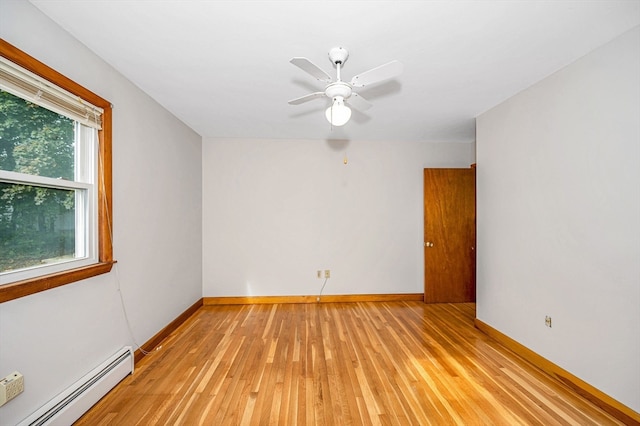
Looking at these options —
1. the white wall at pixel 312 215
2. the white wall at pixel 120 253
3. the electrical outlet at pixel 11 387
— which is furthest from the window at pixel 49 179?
the white wall at pixel 312 215

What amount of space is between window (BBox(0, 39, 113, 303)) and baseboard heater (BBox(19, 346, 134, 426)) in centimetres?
70

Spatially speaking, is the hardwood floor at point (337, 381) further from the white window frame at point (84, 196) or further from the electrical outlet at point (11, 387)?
the white window frame at point (84, 196)

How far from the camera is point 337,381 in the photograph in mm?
2201

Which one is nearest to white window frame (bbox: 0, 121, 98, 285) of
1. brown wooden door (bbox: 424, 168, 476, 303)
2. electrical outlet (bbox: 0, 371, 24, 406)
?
electrical outlet (bbox: 0, 371, 24, 406)

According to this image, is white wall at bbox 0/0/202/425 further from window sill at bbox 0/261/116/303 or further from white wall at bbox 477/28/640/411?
white wall at bbox 477/28/640/411

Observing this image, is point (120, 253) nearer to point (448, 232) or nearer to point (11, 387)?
point (11, 387)

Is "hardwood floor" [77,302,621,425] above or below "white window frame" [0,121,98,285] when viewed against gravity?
below

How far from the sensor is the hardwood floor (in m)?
1.83

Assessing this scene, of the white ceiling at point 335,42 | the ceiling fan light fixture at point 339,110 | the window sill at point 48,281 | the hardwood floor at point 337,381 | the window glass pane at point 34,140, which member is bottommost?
the hardwood floor at point 337,381

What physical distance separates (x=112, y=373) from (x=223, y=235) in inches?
90.1

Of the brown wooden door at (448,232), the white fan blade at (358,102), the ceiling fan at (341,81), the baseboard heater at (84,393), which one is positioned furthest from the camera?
the brown wooden door at (448,232)

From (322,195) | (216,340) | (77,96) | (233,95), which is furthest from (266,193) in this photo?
(77,96)

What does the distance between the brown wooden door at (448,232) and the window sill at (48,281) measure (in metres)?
3.97

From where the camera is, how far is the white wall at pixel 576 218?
5.95 ft
